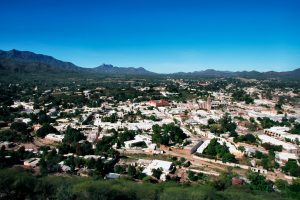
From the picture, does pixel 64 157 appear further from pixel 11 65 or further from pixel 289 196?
pixel 11 65

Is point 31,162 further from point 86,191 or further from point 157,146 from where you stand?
point 157,146

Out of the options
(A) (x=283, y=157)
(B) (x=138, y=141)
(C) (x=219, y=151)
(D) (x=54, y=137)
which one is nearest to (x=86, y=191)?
(B) (x=138, y=141)

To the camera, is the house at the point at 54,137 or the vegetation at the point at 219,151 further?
the house at the point at 54,137

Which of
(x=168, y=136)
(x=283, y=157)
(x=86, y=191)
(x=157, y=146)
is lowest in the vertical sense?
(x=157, y=146)

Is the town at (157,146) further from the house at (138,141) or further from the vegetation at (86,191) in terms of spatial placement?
the vegetation at (86,191)

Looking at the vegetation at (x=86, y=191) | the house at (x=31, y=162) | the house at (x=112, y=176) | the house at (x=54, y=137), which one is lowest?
the house at (x=54, y=137)

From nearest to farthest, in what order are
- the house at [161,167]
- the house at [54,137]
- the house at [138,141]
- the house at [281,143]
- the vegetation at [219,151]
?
the house at [161,167] → the vegetation at [219,151] → the house at [281,143] → the house at [138,141] → the house at [54,137]

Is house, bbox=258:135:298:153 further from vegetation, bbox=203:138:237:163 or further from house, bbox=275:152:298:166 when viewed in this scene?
vegetation, bbox=203:138:237:163

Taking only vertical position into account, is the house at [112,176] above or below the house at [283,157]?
above

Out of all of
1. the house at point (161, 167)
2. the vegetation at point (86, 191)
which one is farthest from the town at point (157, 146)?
the vegetation at point (86, 191)

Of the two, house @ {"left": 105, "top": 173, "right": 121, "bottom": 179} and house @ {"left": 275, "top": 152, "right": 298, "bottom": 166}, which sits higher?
house @ {"left": 105, "top": 173, "right": 121, "bottom": 179}

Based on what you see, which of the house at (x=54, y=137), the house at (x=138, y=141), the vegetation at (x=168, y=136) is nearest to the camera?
the house at (x=138, y=141)

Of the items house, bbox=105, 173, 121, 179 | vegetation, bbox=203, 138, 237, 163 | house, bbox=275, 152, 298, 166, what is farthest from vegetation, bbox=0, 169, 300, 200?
house, bbox=275, 152, 298, 166
